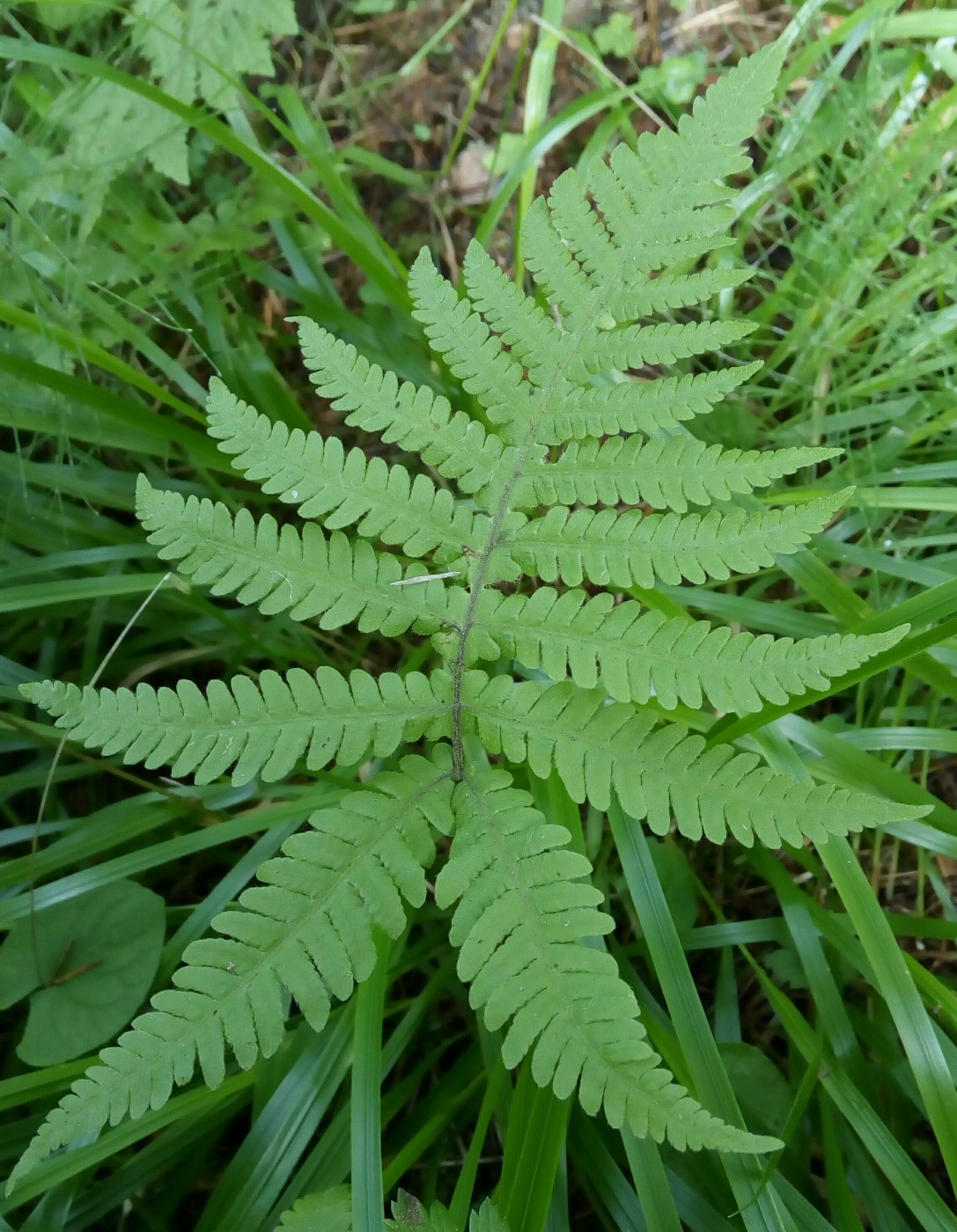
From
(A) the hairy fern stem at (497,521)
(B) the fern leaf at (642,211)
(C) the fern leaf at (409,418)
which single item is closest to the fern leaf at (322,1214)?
(A) the hairy fern stem at (497,521)

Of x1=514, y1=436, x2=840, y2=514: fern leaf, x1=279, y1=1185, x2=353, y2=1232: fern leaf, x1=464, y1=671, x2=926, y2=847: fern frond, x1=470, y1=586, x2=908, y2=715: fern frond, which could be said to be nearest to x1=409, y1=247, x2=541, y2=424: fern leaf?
x1=514, y1=436, x2=840, y2=514: fern leaf

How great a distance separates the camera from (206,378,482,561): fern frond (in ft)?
4.77

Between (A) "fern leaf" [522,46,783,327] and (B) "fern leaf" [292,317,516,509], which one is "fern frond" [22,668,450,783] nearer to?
(B) "fern leaf" [292,317,516,509]

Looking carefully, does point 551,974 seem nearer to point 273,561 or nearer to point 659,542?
point 659,542

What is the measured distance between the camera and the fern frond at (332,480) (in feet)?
4.77

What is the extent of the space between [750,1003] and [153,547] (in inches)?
78.2

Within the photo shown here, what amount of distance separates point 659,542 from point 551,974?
71 centimetres

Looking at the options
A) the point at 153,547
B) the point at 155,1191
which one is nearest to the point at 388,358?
the point at 153,547

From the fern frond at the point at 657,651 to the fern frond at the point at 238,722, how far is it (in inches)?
9.8

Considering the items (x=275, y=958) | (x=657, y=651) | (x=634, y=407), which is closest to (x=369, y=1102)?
(x=275, y=958)

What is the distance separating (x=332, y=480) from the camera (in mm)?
1464

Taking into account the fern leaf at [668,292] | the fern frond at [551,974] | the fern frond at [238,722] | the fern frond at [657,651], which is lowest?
the fern frond at [551,974]

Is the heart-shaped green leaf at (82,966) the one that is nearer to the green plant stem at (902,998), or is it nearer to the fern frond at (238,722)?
the fern frond at (238,722)

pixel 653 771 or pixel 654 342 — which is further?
pixel 654 342
